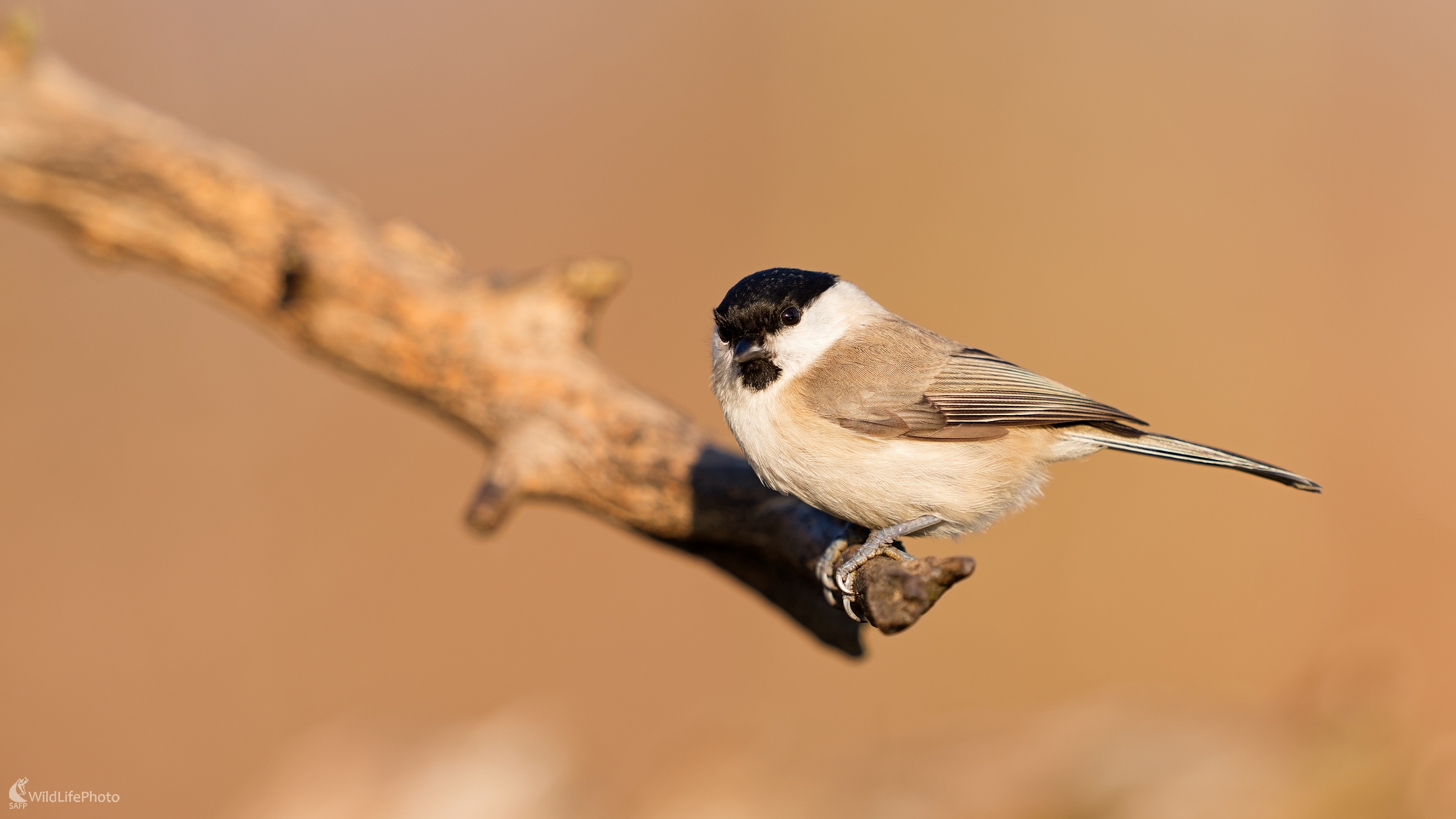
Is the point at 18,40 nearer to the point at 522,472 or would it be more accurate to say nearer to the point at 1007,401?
the point at 522,472

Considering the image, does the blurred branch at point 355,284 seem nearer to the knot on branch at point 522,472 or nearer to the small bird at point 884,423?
the knot on branch at point 522,472

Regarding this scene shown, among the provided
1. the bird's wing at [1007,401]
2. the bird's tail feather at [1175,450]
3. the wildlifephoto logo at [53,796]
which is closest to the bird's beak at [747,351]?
the bird's wing at [1007,401]

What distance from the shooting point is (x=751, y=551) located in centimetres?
356

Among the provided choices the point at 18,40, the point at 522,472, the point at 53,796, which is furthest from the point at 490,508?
the point at 53,796

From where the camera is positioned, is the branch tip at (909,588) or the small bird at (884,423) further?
the small bird at (884,423)

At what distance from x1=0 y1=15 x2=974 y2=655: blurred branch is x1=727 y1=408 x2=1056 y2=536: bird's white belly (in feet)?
2.56

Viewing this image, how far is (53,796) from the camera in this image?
5340mm

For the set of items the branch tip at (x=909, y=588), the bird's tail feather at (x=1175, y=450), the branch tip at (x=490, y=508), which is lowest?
the branch tip at (x=909, y=588)

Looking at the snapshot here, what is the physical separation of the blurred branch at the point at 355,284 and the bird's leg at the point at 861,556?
2.07 ft

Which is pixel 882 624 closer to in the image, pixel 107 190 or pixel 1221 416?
pixel 107 190

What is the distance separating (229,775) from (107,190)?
11.9 ft

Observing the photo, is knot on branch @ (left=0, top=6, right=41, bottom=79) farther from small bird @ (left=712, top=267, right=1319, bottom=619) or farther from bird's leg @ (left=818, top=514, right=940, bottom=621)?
bird's leg @ (left=818, top=514, right=940, bottom=621)

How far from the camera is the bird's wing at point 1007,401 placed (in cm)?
296

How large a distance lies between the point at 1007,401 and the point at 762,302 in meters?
0.85
